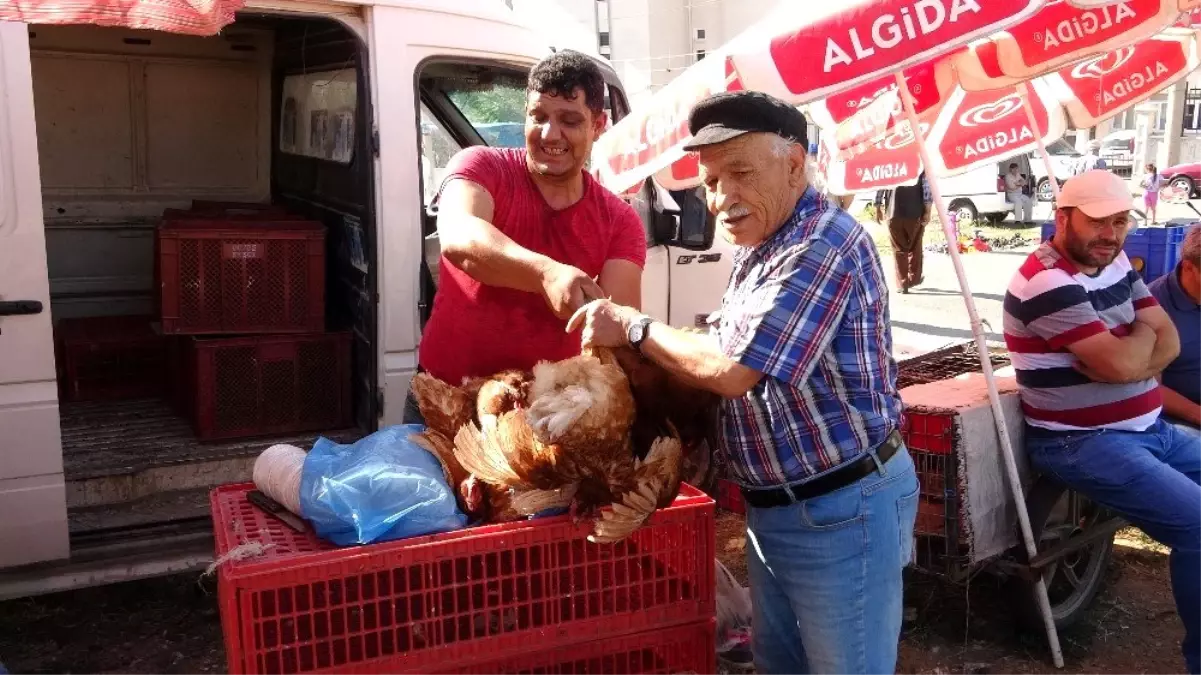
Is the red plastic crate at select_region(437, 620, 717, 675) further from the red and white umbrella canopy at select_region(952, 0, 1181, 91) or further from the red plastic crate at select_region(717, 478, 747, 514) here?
the red and white umbrella canopy at select_region(952, 0, 1181, 91)

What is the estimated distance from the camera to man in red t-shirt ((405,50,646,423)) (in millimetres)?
2754

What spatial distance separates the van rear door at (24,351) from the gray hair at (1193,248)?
4744mm

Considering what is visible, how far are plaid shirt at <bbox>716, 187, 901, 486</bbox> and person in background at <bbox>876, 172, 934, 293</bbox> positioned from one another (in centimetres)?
935

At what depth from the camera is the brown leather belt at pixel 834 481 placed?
2262 millimetres

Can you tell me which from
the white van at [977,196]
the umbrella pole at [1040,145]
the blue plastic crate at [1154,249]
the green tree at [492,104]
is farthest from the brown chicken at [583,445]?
the white van at [977,196]

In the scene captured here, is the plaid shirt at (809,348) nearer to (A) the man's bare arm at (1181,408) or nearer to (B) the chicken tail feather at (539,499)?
(B) the chicken tail feather at (539,499)

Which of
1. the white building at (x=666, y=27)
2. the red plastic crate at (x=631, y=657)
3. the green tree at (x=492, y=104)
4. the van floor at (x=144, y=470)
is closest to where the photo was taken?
the red plastic crate at (x=631, y=657)

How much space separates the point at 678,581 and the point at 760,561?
0.31 meters

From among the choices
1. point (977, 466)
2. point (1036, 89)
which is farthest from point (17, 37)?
point (1036, 89)

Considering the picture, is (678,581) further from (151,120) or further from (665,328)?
(151,120)

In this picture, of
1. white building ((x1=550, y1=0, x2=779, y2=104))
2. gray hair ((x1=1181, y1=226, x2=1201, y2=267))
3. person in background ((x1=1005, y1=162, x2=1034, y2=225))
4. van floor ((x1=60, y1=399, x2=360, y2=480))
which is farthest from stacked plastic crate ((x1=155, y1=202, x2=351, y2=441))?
white building ((x1=550, y1=0, x2=779, y2=104))

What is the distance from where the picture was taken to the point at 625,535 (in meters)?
2.13

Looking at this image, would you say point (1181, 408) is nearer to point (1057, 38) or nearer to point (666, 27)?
point (1057, 38)

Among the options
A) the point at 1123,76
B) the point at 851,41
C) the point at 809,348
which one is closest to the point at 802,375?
the point at 809,348
